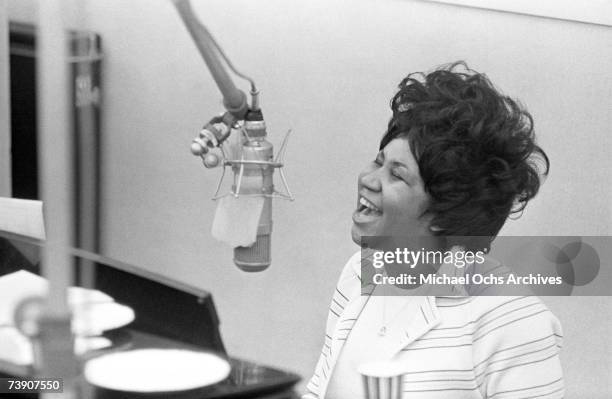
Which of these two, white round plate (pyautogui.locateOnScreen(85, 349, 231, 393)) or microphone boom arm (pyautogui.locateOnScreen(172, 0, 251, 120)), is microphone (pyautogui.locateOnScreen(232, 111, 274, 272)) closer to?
microphone boom arm (pyautogui.locateOnScreen(172, 0, 251, 120))

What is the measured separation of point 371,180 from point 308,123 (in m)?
0.74

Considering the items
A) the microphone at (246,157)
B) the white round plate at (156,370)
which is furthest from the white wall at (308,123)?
the white round plate at (156,370)

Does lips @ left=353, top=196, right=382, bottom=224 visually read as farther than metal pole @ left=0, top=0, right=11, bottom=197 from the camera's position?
No

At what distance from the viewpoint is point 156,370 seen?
2.25 ft

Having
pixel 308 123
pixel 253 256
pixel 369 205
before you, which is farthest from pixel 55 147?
pixel 308 123

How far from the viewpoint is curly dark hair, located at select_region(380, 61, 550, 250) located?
4.11ft

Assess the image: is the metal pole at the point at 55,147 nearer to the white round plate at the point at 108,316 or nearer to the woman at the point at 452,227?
the white round plate at the point at 108,316

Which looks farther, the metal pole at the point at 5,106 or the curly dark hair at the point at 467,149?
the metal pole at the point at 5,106

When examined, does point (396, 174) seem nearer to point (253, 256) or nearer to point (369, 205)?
point (369, 205)

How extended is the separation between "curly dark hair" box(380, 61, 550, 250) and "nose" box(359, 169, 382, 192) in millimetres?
61

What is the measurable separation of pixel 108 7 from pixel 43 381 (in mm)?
1620

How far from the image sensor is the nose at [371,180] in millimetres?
1270

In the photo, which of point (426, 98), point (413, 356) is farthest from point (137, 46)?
point (413, 356)

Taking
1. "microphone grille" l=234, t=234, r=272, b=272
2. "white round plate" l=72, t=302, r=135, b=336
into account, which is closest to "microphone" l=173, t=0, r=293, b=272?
"microphone grille" l=234, t=234, r=272, b=272
